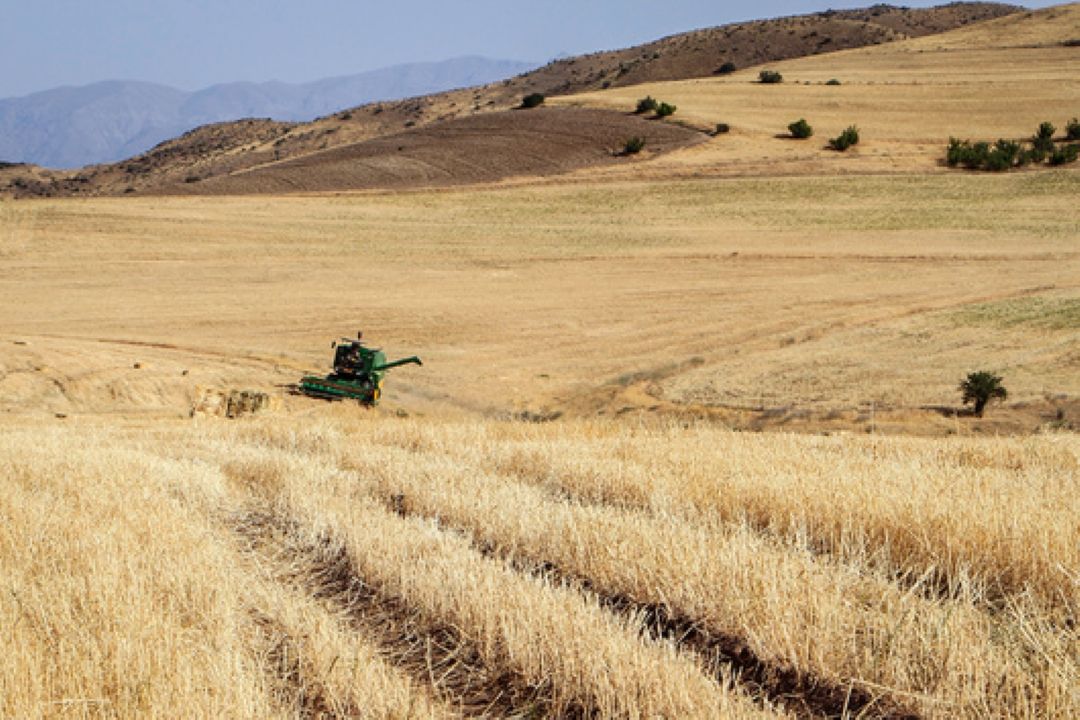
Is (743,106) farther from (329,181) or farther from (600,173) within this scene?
(329,181)

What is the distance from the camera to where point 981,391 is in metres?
20.2

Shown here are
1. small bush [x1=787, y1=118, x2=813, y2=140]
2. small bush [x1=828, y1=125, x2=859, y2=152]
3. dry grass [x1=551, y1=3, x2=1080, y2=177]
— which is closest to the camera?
dry grass [x1=551, y1=3, x2=1080, y2=177]

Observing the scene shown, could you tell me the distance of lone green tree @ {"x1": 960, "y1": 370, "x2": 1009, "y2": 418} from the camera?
20.2 meters

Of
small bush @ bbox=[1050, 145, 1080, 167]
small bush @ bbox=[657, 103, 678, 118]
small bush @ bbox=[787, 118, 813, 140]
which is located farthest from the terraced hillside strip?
small bush @ bbox=[1050, 145, 1080, 167]

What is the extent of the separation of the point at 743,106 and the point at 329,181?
3359 centimetres

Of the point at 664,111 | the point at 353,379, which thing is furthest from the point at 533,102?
the point at 353,379

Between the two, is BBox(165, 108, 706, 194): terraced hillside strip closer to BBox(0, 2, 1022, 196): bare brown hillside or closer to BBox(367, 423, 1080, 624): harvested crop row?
BBox(0, 2, 1022, 196): bare brown hillside

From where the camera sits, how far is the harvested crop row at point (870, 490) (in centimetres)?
571

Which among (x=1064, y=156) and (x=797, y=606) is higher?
(x=797, y=606)

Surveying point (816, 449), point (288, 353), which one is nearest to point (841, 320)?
point (288, 353)

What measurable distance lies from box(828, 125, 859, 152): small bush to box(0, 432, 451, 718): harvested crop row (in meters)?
63.2

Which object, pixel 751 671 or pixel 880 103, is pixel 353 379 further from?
pixel 880 103

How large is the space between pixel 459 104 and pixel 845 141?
79135mm

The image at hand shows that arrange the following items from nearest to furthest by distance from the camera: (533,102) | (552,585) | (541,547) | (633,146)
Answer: (552,585) → (541,547) → (633,146) → (533,102)
